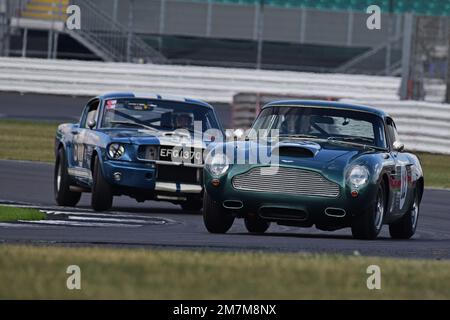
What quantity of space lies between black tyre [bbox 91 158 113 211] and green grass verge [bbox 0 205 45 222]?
72 cm

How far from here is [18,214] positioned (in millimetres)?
14516

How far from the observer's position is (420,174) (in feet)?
47.6

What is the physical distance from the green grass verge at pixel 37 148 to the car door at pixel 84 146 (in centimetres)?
→ 767

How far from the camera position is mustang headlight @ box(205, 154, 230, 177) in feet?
41.1

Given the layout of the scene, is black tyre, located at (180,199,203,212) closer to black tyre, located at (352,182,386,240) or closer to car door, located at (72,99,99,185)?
car door, located at (72,99,99,185)

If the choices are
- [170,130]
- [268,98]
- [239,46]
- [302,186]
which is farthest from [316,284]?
[239,46]

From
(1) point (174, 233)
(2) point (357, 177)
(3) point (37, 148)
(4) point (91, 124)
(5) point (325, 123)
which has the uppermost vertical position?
(5) point (325, 123)

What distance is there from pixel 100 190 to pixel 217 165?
3.06 m

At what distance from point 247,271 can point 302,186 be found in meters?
3.86

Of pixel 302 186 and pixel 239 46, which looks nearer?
pixel 302 186

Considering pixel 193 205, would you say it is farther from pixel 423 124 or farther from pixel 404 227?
pixel 423 124

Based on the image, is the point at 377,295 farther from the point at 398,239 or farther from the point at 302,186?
the point at 398,239

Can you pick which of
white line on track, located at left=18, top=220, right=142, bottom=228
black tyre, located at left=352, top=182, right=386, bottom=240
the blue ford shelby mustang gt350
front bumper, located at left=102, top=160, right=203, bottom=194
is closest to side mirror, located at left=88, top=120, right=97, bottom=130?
the blue ford shelby mustang gt350

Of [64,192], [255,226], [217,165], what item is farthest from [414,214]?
[64,192]
